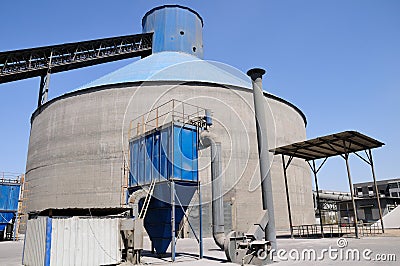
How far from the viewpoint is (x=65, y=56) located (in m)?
38.9

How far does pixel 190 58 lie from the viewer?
38438mm

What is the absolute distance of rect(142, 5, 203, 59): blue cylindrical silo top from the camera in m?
40.4

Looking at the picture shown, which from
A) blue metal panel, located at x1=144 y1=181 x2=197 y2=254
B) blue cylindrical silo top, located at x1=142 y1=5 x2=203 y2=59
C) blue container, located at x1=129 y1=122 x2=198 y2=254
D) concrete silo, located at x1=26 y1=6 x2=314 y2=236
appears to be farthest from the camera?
blue cylindrical silo top, located at x1=142 y1=5 x2=203 y2=59

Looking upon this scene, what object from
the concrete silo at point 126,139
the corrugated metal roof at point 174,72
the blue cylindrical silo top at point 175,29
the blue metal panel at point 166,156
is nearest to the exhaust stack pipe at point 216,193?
the blue metal panel at point 166,156

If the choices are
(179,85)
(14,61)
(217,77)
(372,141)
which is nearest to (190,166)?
(372,141)

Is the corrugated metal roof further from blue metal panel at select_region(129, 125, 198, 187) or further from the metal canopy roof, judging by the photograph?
→ blue metal panel at select_region(129, 125, 198, 187)

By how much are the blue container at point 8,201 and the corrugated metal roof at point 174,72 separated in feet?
37.3

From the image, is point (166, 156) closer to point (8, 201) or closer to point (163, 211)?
point (163, 211)

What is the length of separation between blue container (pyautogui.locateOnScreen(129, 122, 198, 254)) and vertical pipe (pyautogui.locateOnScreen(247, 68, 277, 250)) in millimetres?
3860

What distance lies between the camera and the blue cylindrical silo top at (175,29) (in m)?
40.4

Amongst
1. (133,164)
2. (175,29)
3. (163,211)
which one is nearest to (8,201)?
(133,164)

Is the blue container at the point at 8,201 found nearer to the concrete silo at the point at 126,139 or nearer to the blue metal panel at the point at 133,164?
the concrete silo at the point at 126,139

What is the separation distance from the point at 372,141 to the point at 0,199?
2875 centimetres

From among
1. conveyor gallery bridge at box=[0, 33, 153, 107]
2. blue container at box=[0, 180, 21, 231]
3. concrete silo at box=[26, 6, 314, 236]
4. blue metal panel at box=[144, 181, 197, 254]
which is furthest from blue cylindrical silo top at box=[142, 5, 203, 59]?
blue metal panel at box=[144, 181, 197, 254]
